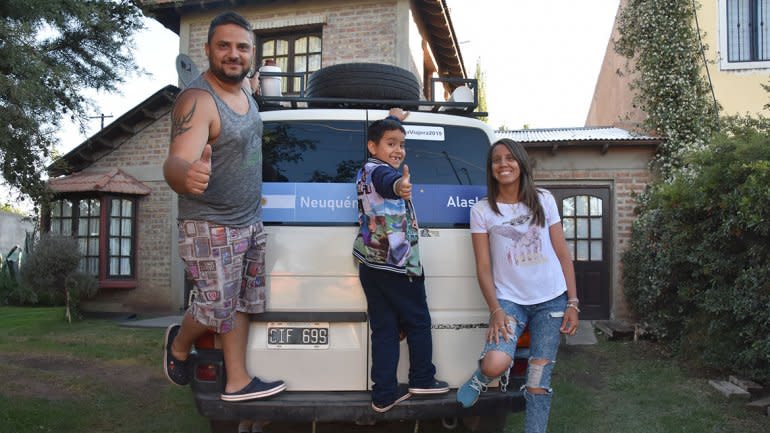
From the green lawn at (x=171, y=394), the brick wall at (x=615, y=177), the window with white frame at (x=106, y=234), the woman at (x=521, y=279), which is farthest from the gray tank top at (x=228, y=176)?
the window with white frame at (x=106, y=234)

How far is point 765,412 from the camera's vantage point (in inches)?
187

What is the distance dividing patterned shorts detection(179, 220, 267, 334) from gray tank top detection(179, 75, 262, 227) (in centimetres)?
5

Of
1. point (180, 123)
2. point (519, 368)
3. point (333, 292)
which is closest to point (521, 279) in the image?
point (519, 368)

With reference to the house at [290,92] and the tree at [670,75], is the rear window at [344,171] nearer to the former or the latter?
the house at [290,92]

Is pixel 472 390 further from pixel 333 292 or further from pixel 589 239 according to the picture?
pixel 589 239

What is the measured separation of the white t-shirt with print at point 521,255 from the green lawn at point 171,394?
1.73 meters

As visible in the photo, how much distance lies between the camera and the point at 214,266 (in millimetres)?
2939

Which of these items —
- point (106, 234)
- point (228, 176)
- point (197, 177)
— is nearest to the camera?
point (197, 177)

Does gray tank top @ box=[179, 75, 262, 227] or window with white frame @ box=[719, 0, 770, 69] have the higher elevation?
window with white frame @ box=[719, 0, 770, 69]

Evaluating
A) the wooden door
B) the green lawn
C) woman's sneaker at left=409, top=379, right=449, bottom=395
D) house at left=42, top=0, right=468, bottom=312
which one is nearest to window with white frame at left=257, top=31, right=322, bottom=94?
house at left=42, top=0, right=468, bottom=312

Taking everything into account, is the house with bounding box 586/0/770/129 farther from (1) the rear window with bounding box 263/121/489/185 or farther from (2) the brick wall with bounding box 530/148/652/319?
(1) the rear window with bounding box 263/121/489/185

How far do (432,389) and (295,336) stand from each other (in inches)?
31.3

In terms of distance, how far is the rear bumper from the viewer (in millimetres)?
3105

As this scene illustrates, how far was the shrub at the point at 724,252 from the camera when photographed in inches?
197
